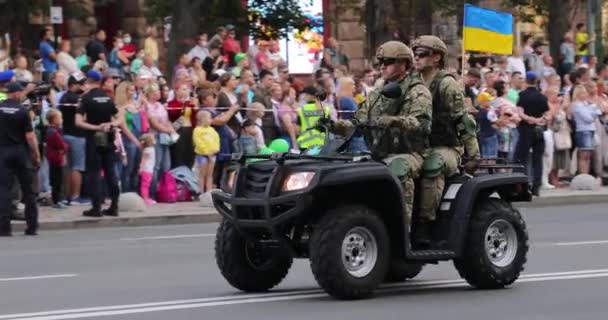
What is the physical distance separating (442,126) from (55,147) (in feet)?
34.4

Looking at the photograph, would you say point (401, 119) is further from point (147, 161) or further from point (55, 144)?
point (147, 161)

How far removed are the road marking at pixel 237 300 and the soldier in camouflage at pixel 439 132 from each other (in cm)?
83

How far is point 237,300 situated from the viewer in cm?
1209

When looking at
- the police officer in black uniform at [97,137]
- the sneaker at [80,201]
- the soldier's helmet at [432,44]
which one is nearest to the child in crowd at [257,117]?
the sneaker at [80,201]

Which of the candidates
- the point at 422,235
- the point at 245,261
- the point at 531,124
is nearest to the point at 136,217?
the point at 531,124

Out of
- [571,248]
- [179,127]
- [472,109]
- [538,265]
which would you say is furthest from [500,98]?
[538,265]

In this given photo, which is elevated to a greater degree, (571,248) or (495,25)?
(495,25)

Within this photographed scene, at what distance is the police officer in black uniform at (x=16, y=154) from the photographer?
19.4 metres

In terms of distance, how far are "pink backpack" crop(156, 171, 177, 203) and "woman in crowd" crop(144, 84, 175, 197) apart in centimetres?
8

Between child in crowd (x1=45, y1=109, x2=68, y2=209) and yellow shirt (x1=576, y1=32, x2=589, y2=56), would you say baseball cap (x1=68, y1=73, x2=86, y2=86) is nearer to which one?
child in crowd (x1=45, y1=109, x2=68, y2=209)

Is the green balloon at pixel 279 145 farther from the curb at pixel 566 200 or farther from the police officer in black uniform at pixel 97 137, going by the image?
the curb at pixel 566 200

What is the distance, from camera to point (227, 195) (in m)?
12.1

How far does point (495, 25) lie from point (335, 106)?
2.75m

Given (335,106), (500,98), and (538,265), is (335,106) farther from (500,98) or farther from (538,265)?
(538,265)
